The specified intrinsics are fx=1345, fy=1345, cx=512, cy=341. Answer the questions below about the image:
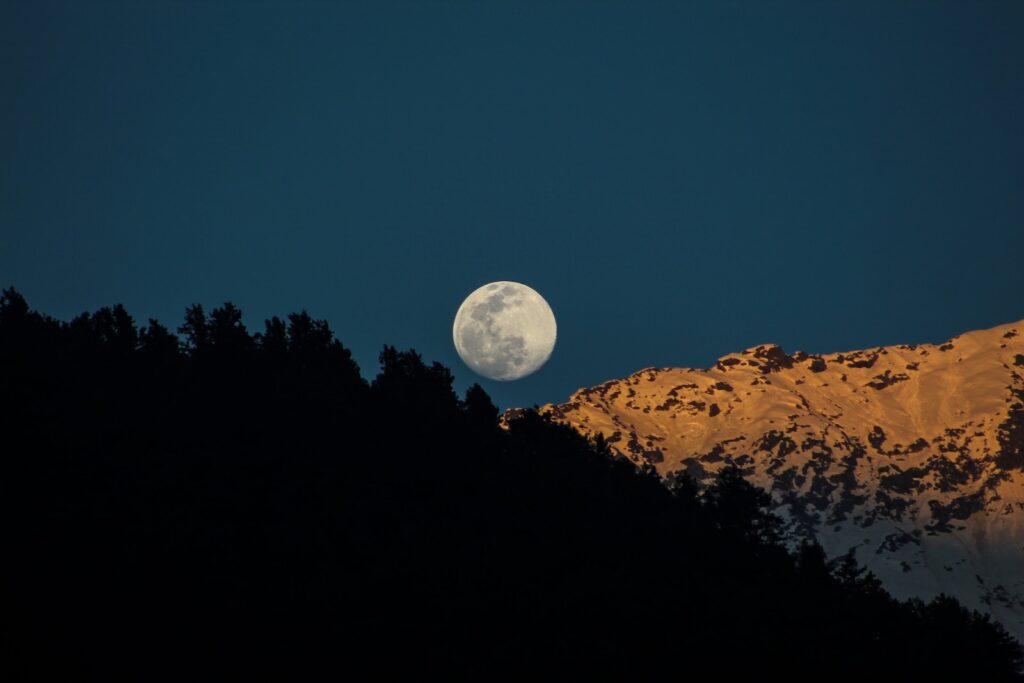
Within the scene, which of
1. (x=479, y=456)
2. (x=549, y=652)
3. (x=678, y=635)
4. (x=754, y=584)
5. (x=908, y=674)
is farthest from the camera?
(x=479, y=456)

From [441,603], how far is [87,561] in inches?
745

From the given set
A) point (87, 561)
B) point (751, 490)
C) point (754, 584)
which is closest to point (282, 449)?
point (87, 561)

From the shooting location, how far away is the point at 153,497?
74062 mm

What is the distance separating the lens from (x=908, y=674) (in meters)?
86.8

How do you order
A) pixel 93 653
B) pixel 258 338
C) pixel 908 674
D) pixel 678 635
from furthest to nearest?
pixel 258 338, pixel 908 674, pixel 678 635, pixel 93 653

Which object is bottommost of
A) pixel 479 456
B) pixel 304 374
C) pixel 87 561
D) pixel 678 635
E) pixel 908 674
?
pixel 908 674

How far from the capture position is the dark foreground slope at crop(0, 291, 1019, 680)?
64375mm

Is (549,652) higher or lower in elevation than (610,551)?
lower

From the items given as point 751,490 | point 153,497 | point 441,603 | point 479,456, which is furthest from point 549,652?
point 751,490

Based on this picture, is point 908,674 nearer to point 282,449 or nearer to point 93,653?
point 282,449

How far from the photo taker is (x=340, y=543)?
7725 centimetres

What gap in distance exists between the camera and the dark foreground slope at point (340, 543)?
64.4 metres

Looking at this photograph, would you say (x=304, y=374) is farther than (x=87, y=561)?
Yes

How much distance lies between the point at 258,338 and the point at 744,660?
48998 mm
